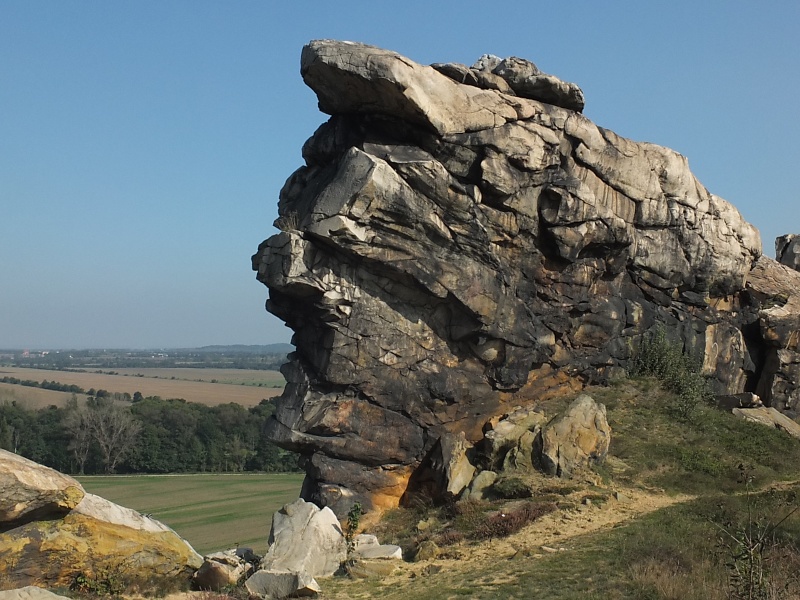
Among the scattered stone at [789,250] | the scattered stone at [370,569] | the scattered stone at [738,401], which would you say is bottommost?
the scattered stone at [370,569]

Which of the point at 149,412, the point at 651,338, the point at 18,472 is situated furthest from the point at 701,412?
the point at 149,412

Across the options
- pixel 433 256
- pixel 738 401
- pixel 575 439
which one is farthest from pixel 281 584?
pixel 738 401

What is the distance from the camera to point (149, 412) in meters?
97.6

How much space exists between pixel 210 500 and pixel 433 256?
135 ft

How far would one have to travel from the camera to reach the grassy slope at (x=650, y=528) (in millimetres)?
14320

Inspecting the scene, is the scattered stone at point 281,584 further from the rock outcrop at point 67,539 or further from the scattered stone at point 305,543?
the rock outcrop at point 67,539

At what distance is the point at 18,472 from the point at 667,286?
25.0 meters

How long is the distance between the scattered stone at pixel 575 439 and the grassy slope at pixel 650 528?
1.96 feet

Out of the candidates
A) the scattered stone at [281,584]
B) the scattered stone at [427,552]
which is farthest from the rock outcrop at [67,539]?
the scattered stone at [427,552]

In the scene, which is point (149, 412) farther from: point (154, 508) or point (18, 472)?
point (18, 472)

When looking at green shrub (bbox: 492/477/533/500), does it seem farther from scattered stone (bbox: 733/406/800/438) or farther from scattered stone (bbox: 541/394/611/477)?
scattered stone (bbox: 733/406/800/438)

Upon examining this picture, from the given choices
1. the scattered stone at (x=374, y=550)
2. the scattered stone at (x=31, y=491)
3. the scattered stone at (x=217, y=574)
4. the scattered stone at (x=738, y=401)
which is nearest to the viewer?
the scattered stone at (x=31, y=491)

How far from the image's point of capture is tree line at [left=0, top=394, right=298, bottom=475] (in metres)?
82.8

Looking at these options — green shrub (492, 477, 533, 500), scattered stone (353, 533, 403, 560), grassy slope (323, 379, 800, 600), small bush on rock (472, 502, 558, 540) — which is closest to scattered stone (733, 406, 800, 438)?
grassy slope (323, 379, 800, 600)
